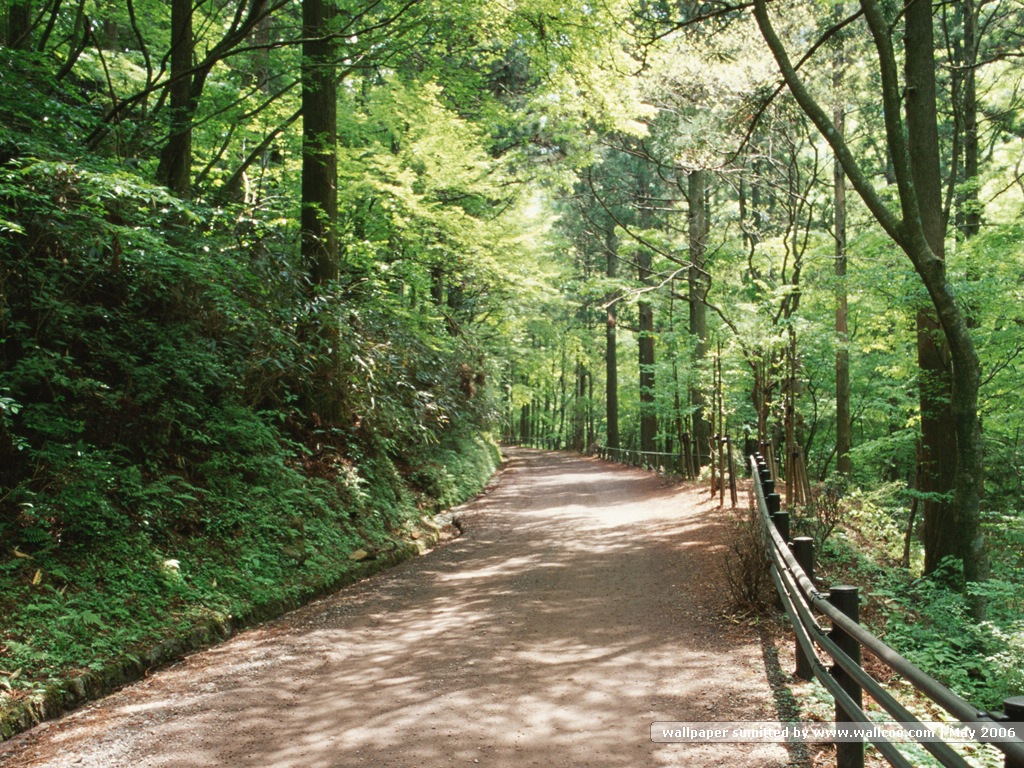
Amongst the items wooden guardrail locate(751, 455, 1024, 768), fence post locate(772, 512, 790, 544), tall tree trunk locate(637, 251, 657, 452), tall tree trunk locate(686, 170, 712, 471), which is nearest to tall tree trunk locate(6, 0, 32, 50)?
fence post locate(772, 512, 790, 544)

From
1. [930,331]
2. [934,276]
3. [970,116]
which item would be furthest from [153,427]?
[970,116]

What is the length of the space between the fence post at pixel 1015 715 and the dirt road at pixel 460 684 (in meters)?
2.05

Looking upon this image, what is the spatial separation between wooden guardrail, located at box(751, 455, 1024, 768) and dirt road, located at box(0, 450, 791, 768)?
0.51 m

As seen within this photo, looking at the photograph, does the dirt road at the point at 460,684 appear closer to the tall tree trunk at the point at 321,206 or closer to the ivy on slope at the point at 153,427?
the ivy on slope at the point at 153,427

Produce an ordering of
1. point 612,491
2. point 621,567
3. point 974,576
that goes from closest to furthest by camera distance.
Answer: point 974,576
point 621,567
point 612,491

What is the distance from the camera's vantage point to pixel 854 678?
322 cm

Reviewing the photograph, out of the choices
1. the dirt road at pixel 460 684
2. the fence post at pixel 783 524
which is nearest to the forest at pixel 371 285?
the dirt road at pixel 460 684

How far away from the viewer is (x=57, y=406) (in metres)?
6.54

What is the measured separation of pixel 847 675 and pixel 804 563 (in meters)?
1.57

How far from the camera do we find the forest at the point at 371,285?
6141 millimetres

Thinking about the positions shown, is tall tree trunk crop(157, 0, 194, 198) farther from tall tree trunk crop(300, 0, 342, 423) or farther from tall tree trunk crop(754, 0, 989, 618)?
tall tree trunk crop(754, 0, 989, 618)

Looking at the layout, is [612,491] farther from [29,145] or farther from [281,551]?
[29,145]

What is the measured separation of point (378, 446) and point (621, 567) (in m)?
4.87

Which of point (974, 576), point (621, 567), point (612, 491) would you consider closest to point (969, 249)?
point (974, 576)
